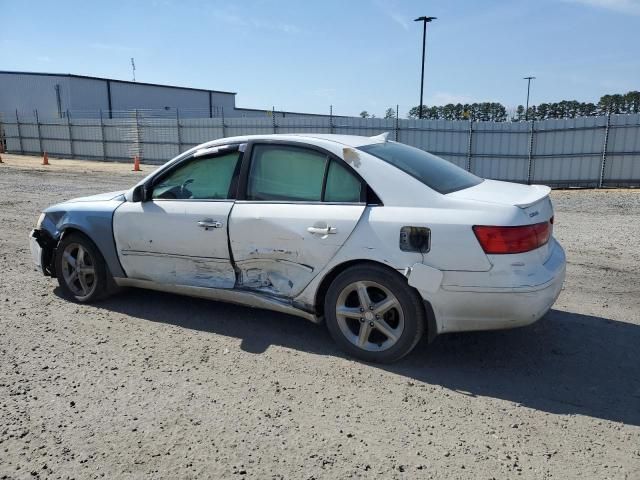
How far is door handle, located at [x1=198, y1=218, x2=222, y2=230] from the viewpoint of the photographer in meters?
4.10

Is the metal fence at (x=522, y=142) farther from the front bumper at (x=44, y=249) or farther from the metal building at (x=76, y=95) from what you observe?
the metal building at (x=76, y=95)

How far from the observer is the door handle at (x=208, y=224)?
4.10 meters

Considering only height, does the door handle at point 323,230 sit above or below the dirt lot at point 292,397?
above

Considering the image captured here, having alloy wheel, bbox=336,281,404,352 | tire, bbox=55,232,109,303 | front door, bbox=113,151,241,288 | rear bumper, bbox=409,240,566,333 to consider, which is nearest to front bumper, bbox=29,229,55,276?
tire, bbox=55,232,109,303

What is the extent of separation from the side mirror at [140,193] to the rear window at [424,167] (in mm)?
1959

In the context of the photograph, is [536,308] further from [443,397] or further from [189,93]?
[189,93]

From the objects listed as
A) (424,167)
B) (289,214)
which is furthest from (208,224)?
(424,167)

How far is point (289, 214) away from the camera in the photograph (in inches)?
151

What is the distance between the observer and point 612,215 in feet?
34.4

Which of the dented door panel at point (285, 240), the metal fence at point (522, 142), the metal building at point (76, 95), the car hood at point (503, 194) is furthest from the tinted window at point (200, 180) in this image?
the metal building at point (76, 95)

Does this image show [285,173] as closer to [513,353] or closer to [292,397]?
[292,397]

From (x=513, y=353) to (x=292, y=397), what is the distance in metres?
1.74

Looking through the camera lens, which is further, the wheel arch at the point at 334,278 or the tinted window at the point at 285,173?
the tinted window at the point at 285,173

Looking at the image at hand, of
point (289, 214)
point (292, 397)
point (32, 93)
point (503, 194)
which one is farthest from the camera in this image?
point (32, 93)
